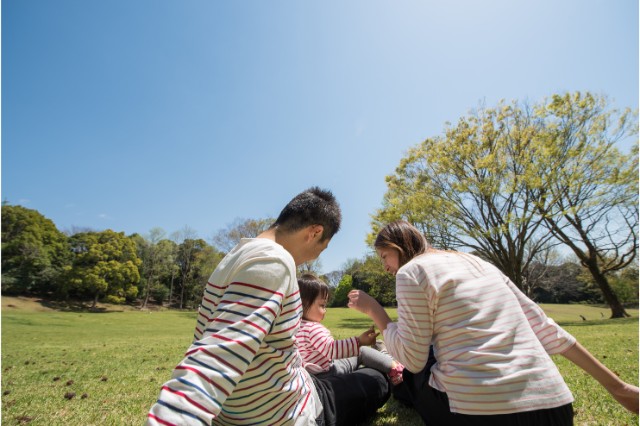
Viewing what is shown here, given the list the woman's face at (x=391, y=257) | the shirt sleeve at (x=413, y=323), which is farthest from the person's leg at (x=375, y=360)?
the shirt sleeve at (x=413, y=323)

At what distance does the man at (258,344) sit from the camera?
904 mm

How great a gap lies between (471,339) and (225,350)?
46.4 inches

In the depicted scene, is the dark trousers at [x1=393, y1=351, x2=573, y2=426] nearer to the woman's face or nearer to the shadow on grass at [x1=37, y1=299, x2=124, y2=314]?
the woman's face

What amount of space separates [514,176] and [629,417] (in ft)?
56.5

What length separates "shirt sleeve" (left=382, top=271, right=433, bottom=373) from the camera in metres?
1.65

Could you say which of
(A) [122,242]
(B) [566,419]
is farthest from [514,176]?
(A) [122,242]

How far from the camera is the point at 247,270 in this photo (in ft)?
4.05

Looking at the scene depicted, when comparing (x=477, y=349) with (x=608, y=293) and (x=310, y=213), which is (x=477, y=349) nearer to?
(x=310, y=213)

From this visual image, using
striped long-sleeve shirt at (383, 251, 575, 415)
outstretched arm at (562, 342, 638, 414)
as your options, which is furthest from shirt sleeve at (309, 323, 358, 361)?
outstretched arm at (562, 342, 638, 414)

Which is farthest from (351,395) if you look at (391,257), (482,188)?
(482,188)

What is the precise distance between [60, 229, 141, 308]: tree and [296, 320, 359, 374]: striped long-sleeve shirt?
35.6 metres

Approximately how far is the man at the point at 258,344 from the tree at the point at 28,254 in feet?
134

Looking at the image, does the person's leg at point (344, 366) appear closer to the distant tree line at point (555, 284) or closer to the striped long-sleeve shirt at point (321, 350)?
the striped long-sleeve shirt at point (321, 350)

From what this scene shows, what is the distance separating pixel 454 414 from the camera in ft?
5.29
